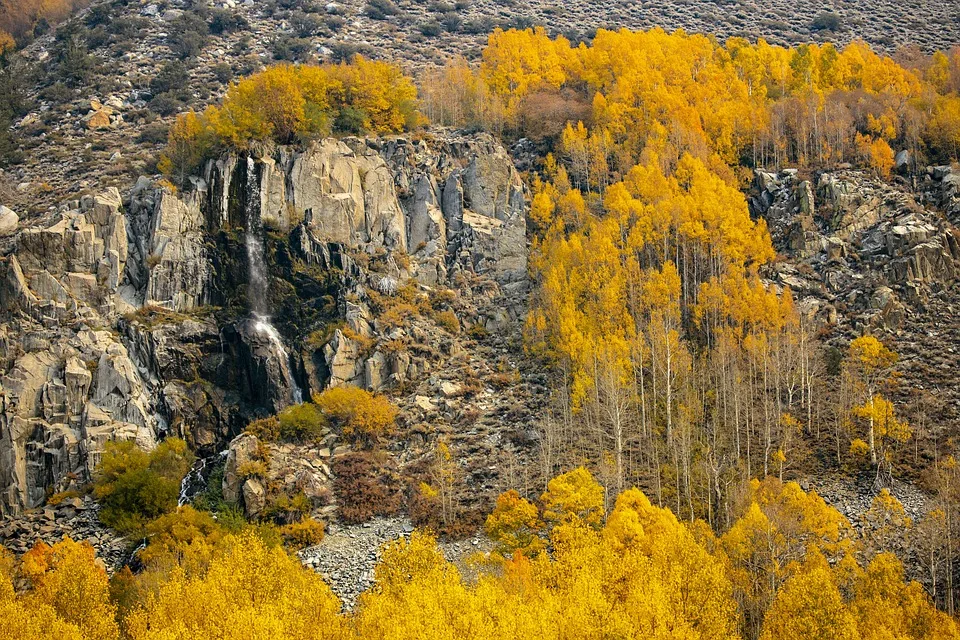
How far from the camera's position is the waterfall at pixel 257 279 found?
63322mm

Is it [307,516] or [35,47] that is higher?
[35,47]

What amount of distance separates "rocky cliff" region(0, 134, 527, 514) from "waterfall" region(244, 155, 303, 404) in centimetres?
13

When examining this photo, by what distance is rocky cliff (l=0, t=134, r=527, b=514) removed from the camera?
57363 mm

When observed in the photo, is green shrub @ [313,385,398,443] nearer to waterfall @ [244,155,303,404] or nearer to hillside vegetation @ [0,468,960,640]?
waterfall @ [244,155,303,404]

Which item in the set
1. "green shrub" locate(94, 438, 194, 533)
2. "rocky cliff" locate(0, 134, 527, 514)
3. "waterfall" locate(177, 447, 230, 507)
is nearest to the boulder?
"rocky cliff" locate(0, 134, 527, 514)

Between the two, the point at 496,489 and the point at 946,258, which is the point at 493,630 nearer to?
the point at 496,489

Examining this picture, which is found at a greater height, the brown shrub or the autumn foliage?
the autumn foliage

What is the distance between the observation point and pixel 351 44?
12475 cm

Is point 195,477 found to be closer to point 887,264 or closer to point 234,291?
point 234,291

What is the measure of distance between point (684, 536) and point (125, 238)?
4609 cm

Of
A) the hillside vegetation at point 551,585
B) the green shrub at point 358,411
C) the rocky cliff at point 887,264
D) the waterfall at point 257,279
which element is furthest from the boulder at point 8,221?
the rocky cliff at point 887,264

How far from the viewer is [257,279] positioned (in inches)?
2638

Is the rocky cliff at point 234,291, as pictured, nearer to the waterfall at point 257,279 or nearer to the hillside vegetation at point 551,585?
the waterfall at point 257,279

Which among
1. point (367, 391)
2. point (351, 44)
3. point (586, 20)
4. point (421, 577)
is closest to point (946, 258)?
point (367, 391)
